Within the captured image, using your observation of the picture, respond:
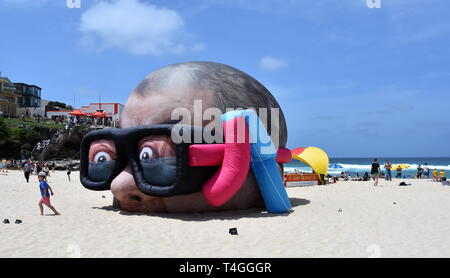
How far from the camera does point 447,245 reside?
6.95m

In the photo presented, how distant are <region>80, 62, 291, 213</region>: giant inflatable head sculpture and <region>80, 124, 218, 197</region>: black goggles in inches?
1.0

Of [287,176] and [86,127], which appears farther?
[86,127]

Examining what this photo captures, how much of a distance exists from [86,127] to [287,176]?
104 ft

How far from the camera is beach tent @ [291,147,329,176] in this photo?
78.0 ft

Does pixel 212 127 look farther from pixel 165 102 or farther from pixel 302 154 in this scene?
pixel 302 154

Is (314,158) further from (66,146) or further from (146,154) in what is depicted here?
(66,146)

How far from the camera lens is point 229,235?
7.82 meters

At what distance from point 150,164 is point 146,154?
29cm

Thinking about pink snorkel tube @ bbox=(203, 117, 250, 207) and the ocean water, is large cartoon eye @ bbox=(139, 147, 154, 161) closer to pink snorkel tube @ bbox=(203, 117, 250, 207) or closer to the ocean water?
pink snorkel tube @ bbox=(203, 117, 250, 207)

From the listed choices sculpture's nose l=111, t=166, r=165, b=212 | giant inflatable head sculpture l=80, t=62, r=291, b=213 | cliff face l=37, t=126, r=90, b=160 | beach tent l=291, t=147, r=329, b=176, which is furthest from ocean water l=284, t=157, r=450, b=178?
sculpture's nose l=111, t=166, r=165, b=212

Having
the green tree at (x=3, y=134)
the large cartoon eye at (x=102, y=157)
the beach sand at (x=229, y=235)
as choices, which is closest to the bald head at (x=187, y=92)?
the large cartoon eye at (x=102, y=157)

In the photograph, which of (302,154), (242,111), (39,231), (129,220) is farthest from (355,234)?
(302,154)

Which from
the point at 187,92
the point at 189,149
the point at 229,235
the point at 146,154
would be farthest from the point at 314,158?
the point at 229,235

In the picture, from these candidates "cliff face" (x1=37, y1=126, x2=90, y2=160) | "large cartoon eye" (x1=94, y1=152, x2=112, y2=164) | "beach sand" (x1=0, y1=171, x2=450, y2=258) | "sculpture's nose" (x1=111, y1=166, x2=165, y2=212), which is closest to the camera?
"beach sand" (x1=0, y1=171, x2=450, y2=258)
